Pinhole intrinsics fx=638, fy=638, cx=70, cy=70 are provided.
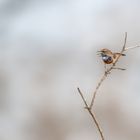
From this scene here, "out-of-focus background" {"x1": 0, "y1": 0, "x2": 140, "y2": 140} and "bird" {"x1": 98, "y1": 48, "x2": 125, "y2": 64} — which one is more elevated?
"bird" {"x1": 98, "y1": 48, "x2": 125, "y2": 64}

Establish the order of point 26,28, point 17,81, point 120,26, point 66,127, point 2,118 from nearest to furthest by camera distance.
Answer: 1. point 66,127
2. point 2,118
3. point 17,81
4. point 120,26
5. point 26,28

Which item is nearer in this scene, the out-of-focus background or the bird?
the bird

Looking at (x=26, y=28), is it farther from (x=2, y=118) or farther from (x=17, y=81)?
(x=2, y=118)

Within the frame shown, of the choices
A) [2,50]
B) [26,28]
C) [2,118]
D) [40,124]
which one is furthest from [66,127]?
[26,28]

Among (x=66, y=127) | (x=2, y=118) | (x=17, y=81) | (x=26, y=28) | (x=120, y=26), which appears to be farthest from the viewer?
(x=26, y=28)

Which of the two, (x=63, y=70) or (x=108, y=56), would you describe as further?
(x=63, y=70)

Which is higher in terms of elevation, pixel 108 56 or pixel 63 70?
pixel 108 56

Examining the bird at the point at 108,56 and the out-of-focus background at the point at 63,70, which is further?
the out-of-focus background at the point at 63,70

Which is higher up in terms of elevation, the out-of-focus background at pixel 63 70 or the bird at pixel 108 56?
the bird at pixel 108 56
